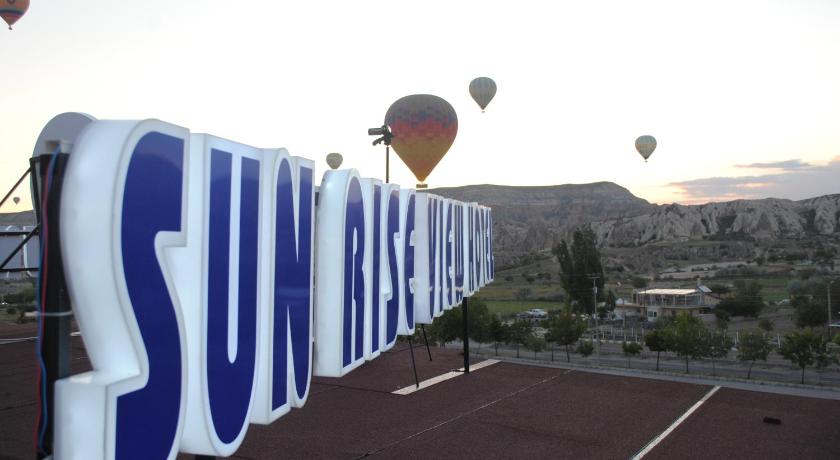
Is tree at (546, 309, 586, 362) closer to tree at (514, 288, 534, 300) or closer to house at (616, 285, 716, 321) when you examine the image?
house at (616, 285, 716, 321)

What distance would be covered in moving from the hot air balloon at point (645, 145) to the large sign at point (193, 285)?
6219cm

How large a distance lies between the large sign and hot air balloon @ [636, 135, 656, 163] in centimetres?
6219

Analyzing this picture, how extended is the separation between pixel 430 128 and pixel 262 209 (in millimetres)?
19938

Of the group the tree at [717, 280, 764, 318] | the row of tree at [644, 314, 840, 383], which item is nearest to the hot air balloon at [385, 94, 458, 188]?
the row of tree at [644, 314, 840, 383]

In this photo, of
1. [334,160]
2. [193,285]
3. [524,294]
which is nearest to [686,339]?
[334,160]

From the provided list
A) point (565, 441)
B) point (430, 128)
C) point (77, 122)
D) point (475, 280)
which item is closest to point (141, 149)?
point (77, 122)

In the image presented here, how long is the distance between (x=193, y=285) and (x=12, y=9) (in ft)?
128

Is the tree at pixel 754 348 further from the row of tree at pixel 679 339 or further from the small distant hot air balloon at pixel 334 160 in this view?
the small distant hot air balloon at pixel 334 160

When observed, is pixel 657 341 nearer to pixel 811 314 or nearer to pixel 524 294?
pixel 811 314

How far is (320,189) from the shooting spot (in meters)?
6.95

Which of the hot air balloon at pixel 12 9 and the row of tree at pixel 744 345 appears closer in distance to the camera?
the hot air balloon at pixel 12 9

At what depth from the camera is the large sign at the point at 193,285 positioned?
3629 millimetres

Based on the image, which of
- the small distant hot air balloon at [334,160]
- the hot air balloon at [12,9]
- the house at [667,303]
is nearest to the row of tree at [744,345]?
the small distant hot air balloon at [334,160]

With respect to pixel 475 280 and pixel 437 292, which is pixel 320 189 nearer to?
pixel 437 292
